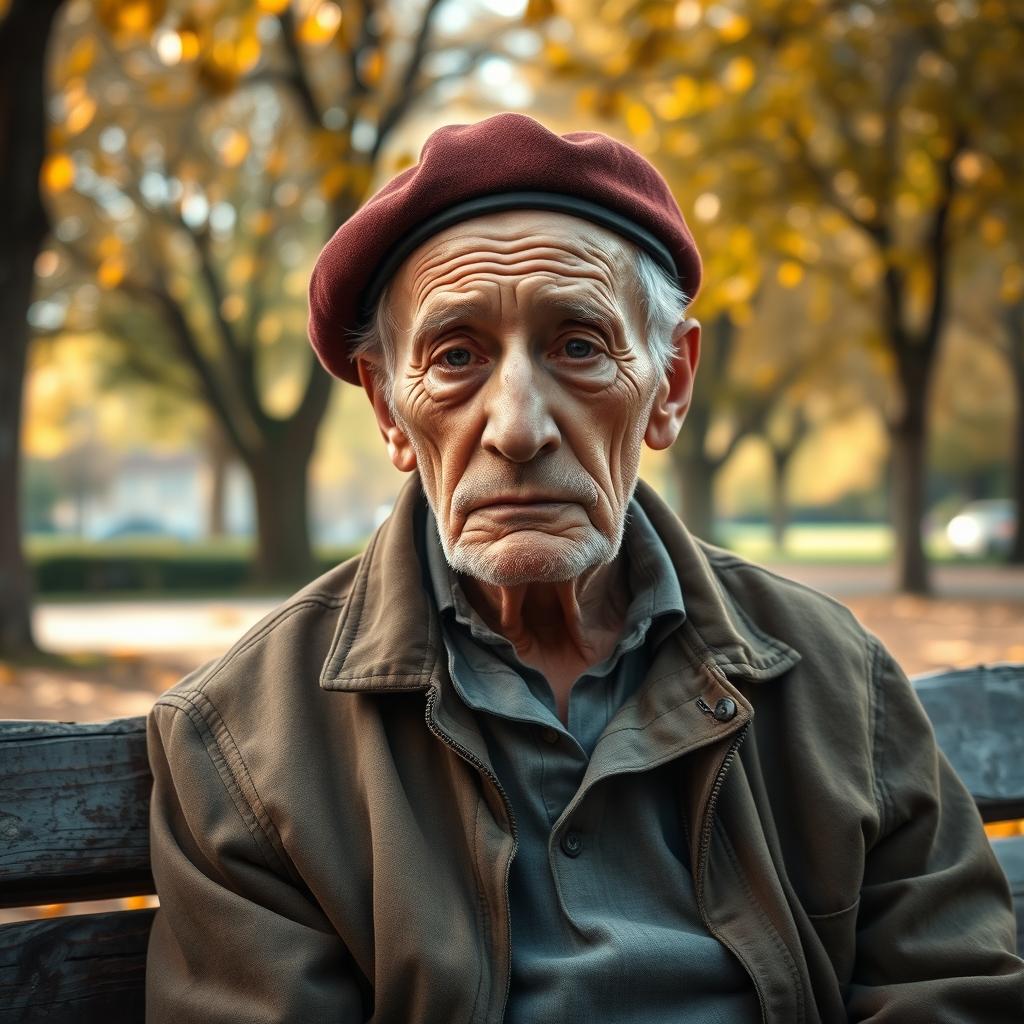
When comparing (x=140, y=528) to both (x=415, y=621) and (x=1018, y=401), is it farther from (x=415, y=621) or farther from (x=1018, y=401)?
(x=415, y=621)

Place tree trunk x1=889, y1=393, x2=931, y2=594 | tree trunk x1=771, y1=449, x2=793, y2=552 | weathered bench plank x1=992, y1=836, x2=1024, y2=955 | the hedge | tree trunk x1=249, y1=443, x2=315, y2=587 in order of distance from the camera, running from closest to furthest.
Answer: weathered bench plank x1=992, y1=836, x2=1024, y2=955 → tree trunk x1=889, y1=393, x2=931, y2=594 → tree trunk x1=249, y1=443, x2=315, y2=587 → the hedge → tree trunk x1=771, y1=449, x2=793, y2=552

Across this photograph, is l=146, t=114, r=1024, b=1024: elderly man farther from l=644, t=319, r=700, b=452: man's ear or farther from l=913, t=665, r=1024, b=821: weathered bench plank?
l=913, t=665, r=1024, b=821: weathered bench plank

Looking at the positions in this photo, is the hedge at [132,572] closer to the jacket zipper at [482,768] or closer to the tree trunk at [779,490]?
the tree trunk at [779,490]

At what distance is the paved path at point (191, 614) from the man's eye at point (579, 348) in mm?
7774

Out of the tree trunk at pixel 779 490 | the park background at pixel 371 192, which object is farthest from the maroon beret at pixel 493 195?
the tree trunk at pixel 779 490

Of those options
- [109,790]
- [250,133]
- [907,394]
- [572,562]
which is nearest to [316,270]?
[572,562]

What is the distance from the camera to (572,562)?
2.19 m

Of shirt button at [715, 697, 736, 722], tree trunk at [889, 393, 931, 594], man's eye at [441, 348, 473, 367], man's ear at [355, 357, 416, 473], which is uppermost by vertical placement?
man's eye at [441, 348, 473, 367]

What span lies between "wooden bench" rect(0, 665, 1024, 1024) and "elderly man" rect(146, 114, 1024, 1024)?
5.3 inches

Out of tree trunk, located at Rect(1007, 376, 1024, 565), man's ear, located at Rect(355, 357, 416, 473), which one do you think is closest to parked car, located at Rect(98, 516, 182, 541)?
tree trunk, located at Rect(1007, 376, 1024, 565)

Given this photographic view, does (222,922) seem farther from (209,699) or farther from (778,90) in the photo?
(778,90)

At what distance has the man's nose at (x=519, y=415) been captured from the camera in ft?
6.95

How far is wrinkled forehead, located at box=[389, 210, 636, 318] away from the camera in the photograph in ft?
7.09

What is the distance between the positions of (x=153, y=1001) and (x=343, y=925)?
1.10 ft
